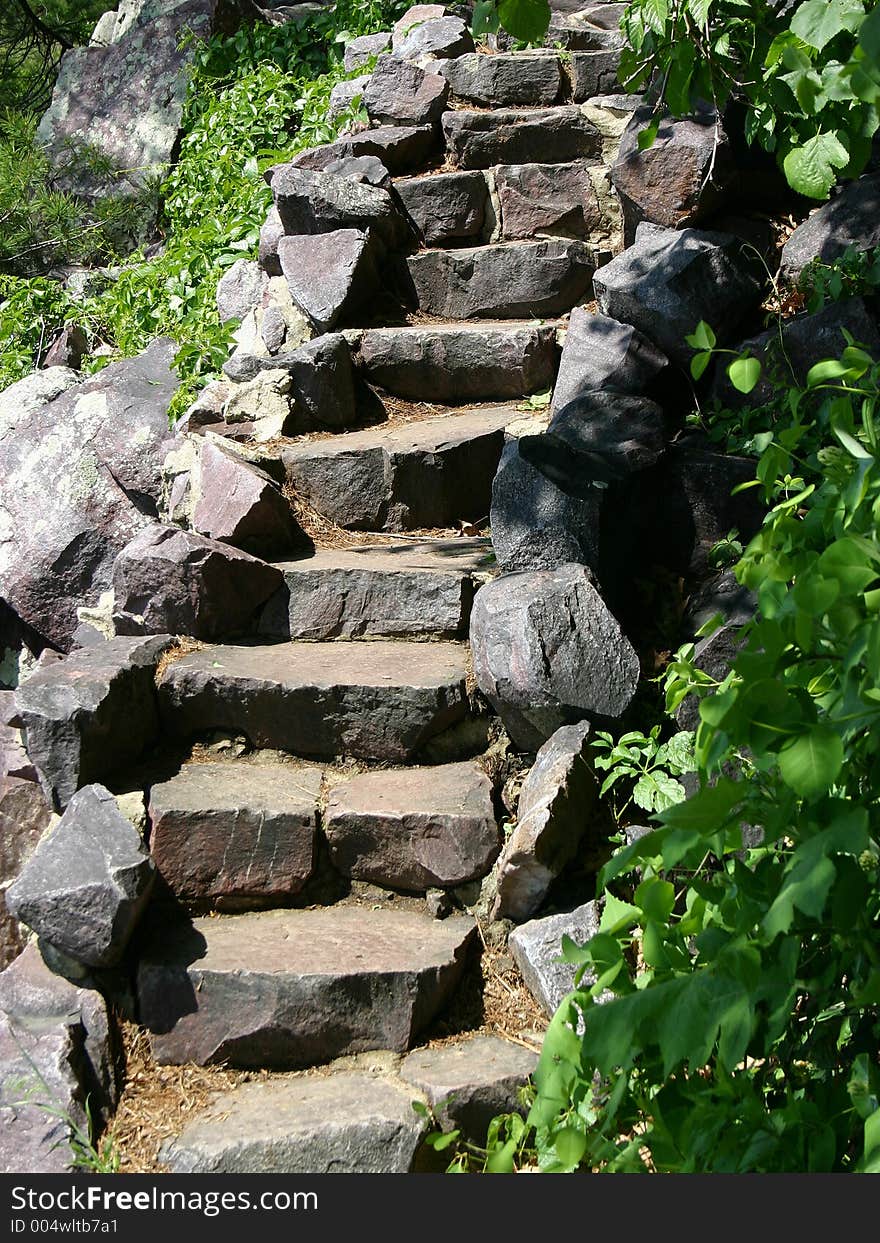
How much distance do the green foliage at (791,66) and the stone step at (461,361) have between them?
140 centimetres

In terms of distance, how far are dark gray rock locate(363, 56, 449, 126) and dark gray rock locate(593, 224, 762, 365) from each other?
248 cm

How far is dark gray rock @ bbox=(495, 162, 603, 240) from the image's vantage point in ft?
19.6

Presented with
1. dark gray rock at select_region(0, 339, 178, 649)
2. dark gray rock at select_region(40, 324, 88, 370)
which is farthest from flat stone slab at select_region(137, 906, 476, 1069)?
dark gray rock at select_region(40, 324, 88, 370)

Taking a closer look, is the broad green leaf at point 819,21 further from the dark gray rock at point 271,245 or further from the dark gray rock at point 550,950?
the dark gray rock at point 271,245

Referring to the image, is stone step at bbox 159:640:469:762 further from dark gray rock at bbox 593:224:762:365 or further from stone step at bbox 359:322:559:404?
stone step at bbox 359:322:559:404

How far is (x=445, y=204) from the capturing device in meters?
6.01

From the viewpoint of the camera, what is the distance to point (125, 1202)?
2.12 m

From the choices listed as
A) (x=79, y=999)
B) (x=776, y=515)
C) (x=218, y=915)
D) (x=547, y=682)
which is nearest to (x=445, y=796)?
(x=547, y=682)

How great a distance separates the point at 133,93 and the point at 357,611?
21.0 feet

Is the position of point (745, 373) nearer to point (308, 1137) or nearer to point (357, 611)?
point (308, 1137)

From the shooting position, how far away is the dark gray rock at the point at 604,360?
170 inches

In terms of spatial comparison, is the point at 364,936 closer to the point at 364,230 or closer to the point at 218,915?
the point at 218,915

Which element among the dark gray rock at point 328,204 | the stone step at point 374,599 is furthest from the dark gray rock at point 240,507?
the dark gray rock at point 328,204

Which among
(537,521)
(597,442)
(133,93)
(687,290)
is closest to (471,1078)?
(537,521)
